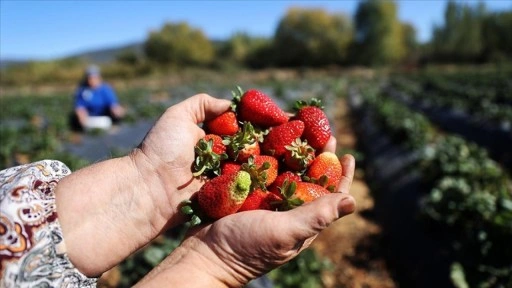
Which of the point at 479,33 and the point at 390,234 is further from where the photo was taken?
the point at 479,33

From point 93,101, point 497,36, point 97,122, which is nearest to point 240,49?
point 497,36

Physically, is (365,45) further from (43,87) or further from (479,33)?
(43,87)

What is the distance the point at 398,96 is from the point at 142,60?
Answer: 146 ft

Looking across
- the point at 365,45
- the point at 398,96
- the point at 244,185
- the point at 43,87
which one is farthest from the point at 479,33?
the point at 244,185

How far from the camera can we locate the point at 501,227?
11.7 feet

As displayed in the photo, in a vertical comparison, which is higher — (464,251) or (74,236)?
(74,236)

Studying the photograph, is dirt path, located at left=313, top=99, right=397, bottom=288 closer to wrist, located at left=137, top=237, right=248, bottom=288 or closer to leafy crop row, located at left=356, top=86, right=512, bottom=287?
leafy crop row, located at left=356, top=86, right=512, bottom=287

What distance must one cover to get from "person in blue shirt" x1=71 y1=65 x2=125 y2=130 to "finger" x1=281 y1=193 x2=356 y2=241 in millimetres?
7187

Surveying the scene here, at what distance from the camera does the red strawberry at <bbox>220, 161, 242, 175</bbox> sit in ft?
7.63

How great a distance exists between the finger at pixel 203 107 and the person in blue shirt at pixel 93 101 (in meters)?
6.16

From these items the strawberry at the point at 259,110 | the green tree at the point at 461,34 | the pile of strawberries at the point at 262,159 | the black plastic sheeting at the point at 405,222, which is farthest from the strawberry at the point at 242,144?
the green tree at the point at 461,34

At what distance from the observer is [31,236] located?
167 cm

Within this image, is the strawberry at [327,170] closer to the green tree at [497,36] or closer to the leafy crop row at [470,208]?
the leafy crop row at [470,208]

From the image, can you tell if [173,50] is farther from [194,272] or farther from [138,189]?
[194,272]
